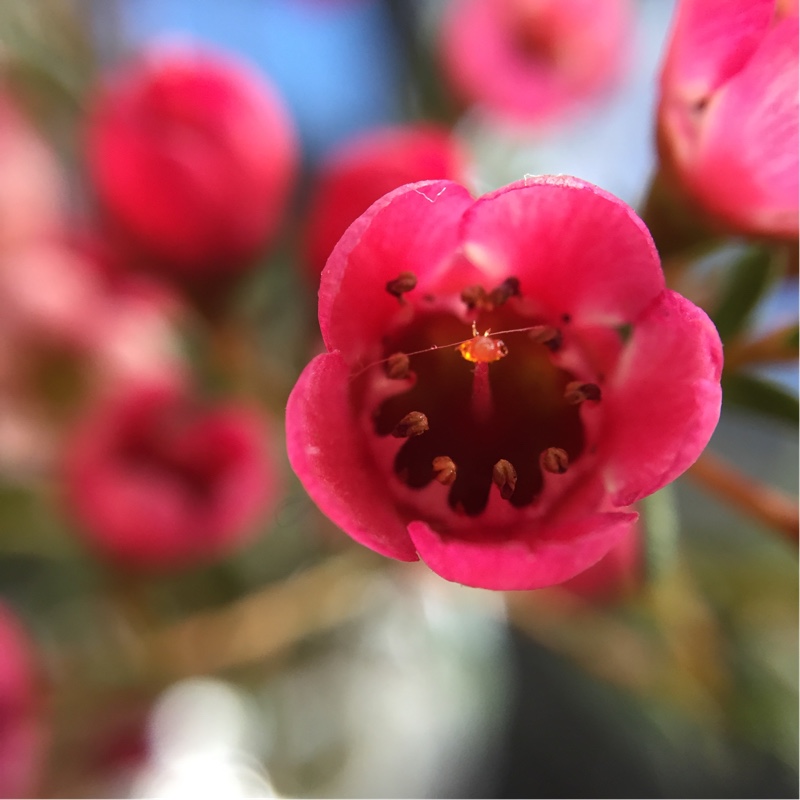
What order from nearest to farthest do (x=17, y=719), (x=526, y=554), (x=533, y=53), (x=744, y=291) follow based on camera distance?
1. (x=526, y=554)
2. (x=744, y=291)
3. (x=17, y=719)
4. (x=533, y=53)

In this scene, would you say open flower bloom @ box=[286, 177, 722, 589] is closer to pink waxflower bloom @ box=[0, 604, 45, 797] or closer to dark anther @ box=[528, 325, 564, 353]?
dark anther @ box=[528, 325, 564, 353]

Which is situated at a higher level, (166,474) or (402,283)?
(402,283)

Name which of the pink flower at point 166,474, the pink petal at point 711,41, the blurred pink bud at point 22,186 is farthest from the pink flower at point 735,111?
the blurred pink bud at point 22,186

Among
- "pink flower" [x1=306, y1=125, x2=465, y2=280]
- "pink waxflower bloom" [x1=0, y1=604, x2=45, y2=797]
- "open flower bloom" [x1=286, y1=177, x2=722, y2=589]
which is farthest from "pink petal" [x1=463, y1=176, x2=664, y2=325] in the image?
"pink waxflower bloom" [x1=0, y1=604, x2=45, y2=797]

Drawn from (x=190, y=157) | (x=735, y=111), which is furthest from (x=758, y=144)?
(x=190, y=157)

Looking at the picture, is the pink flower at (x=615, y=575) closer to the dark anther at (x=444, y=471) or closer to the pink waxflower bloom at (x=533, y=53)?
the dark anther at (x=444, y=471)

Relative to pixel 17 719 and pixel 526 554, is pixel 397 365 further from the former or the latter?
pixel 17 719

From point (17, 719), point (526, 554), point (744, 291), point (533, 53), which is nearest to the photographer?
point (526, 554)

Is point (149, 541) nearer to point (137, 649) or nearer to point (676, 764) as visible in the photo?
point (137, 649)

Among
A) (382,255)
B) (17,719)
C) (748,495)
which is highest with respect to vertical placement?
(382,255)
